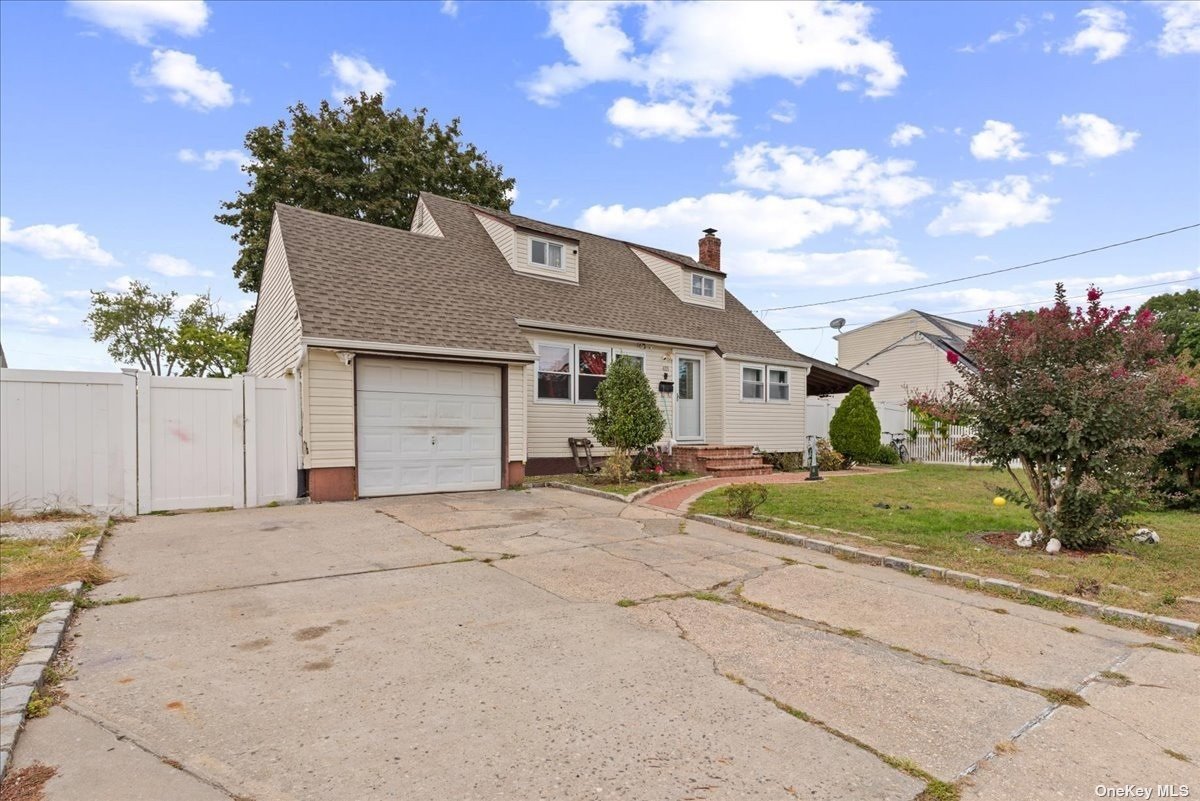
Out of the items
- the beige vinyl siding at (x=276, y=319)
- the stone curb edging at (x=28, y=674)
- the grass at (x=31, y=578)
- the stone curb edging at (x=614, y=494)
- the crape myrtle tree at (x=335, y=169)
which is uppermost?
the crape myrtle tree at (x=335, y=169)

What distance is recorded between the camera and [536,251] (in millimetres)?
15070

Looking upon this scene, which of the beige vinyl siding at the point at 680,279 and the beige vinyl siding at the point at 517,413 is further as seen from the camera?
the beige vinyl siding at the point at 680,279

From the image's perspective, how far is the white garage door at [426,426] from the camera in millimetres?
9969

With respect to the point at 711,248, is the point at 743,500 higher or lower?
lower

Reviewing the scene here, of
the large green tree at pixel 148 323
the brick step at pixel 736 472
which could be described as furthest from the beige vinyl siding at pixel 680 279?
the large green tree at pixel 148 323

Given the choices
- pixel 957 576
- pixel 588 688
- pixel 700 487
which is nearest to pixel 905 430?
pixel 700 487

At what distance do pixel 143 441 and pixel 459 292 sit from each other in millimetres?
6025

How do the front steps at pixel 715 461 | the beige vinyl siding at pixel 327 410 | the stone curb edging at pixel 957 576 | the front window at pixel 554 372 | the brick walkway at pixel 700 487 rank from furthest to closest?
1. the front steps at pixel 715 461
2. the front window at pixel 554 372
3. the brick walkway at pixel 700 487
4. the beige vinyl siding at pixel 327 410
5. the stone curb edging at pixel 957 576

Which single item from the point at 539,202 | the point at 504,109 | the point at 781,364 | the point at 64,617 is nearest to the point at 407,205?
the point at 539,202

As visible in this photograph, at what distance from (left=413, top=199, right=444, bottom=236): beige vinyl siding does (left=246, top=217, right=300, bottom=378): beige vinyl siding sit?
381 cm

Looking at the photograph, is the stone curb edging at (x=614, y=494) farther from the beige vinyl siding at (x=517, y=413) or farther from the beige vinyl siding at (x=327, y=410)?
the beige vinyl siding at (x=327, y=410)

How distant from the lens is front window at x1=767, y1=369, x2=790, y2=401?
17.3 m

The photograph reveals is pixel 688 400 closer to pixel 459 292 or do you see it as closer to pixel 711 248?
pixel 711 248

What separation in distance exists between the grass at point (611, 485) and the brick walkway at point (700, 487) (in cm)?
39
